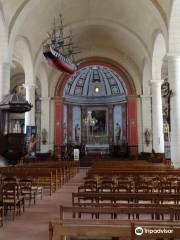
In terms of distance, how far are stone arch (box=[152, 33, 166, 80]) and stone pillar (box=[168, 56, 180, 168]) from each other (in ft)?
12.1

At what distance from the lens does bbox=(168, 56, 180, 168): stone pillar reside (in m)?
12.8

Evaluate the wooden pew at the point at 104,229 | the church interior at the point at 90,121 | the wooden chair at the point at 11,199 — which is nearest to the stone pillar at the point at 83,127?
the church interior at the point at 90,121

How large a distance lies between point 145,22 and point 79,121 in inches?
519

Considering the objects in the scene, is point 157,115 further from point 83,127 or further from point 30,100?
point 83,127

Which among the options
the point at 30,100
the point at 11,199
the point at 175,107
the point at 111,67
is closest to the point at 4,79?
the point at 30,100

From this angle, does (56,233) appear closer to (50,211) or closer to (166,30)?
(50,211)

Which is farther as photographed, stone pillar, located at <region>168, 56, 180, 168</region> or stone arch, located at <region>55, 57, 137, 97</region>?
stone arch, located at <region>55, 57, 137, 97</region>

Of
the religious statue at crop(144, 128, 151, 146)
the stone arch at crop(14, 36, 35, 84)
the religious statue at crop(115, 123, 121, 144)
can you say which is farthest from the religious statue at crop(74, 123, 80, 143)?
the stone arch at crop(14, 36, 35, 84)

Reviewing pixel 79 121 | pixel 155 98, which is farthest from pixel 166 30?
pixel 79 121

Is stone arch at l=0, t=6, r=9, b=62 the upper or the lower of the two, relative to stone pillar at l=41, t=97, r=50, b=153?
upper

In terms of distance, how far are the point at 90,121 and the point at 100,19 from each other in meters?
10.8

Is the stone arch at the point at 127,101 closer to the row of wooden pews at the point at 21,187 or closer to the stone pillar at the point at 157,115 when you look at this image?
the stone pillar at the point at 157,115

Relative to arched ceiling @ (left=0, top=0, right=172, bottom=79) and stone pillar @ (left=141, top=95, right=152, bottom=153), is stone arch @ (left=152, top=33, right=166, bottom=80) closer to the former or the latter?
arched ceiling @ (left=0, top=0, right=172, bottom=79)

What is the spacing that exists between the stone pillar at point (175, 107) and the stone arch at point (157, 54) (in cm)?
368
